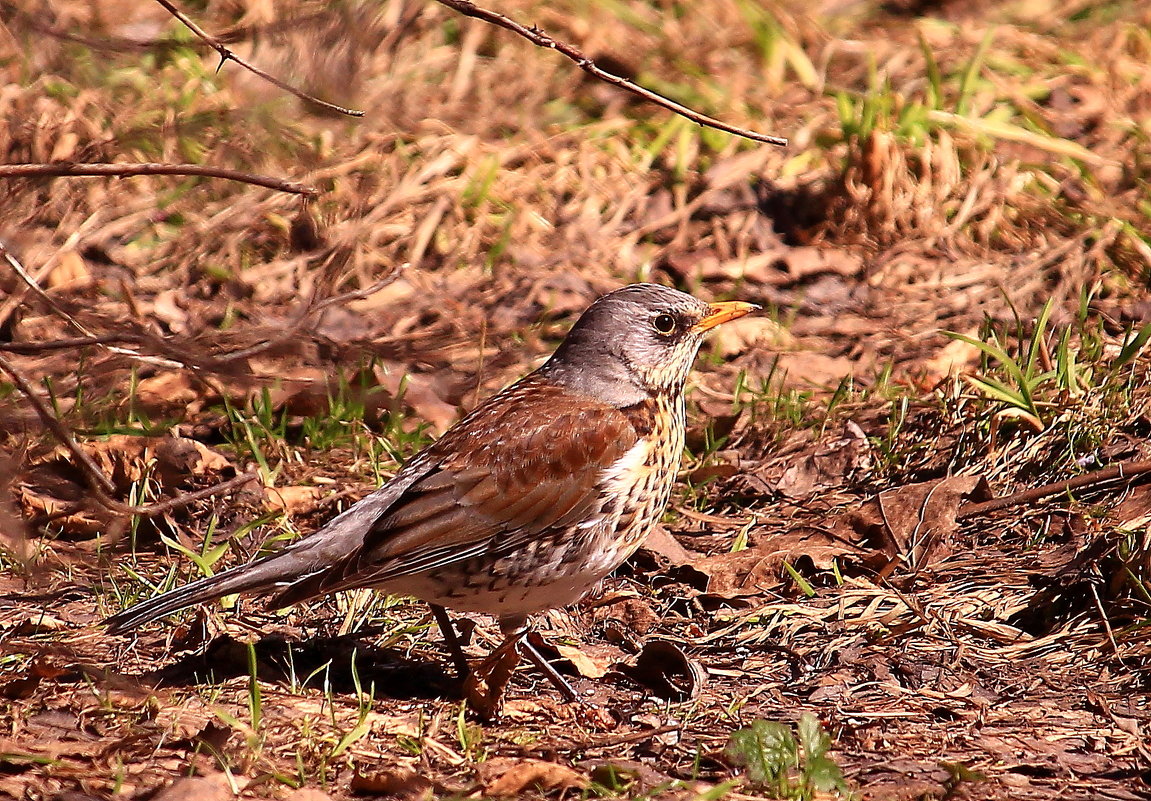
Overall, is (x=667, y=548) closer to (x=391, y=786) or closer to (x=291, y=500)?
(x=291, y=500)

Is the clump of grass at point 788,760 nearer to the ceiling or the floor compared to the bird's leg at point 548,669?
nearer to the ceiling

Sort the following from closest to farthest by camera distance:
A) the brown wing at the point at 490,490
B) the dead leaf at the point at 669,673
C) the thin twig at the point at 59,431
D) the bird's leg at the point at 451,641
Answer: the thin twig at the point at 59,431 → the brown wing at the point at 490,490 → the dead leaf at the point at 669,673 → the bird's leg at the point at 451,641

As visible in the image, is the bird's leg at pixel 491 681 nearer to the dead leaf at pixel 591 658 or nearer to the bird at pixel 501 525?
the bird at pixel 501 525

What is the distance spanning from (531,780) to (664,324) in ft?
6.19

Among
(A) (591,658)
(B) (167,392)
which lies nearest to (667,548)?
(A) (591,658)

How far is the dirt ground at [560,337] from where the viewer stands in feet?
12.7

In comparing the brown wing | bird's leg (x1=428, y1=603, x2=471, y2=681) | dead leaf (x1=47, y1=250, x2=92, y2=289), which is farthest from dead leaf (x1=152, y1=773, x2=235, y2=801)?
dead leaf (x1=47, y1=250, x2=92, y2=289)

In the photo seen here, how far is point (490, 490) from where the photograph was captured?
4.49 meters

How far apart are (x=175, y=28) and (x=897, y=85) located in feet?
14.4

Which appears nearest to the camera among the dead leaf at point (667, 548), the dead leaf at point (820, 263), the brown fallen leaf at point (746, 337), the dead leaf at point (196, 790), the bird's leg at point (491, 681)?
the dead leaf at point (196, 790)

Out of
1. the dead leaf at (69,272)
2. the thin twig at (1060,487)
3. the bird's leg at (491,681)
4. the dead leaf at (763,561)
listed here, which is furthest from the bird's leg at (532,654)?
the dead leaf at (69,272)

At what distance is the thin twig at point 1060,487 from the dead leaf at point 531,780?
2.15m

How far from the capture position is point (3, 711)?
4027mm

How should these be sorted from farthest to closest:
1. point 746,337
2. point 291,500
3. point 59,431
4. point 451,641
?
1. point 746,337
2. point 291,500
3. point 451,641
4. point 59,431
